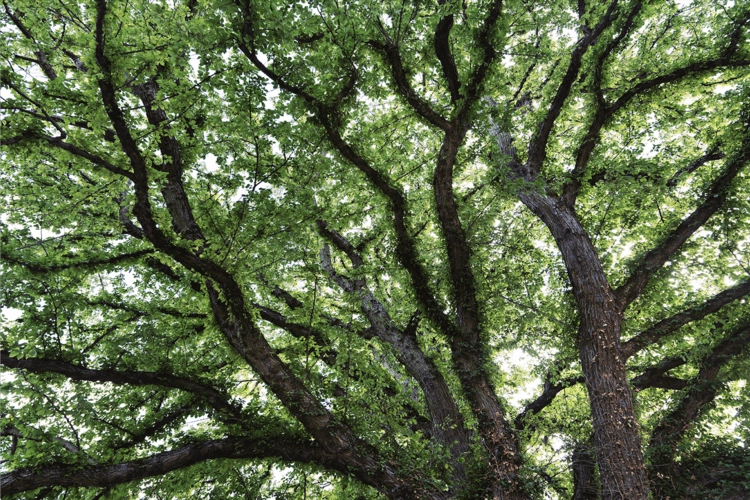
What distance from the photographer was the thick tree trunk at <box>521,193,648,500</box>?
404cm

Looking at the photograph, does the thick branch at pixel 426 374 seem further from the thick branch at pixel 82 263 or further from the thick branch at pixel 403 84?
the thick branch at pixel 82 263

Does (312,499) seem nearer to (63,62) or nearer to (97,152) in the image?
(97,152)

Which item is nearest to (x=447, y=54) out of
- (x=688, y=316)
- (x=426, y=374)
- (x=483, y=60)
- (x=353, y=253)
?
(x=483, y=60)

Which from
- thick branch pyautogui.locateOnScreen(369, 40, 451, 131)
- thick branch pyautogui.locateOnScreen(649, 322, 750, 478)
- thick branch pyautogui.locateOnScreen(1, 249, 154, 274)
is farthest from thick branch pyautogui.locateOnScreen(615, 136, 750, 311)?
thick branch pyautogui.locateOnScreen(1, 249, 154, 274)

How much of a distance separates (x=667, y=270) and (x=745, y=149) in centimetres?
200

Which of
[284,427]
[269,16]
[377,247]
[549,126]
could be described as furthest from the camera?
[377,247]

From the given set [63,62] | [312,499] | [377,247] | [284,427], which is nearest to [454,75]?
[377,247]

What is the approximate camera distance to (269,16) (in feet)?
11.8

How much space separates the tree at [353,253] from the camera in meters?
4.08

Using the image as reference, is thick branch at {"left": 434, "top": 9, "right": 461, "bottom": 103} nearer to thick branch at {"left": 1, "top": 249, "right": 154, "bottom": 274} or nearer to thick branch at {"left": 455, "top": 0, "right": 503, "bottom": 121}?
thick branch at {"left": 455, "top": 0, "right": 503, "bottom": 121}

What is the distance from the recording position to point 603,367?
183 inches

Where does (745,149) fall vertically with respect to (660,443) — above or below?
above

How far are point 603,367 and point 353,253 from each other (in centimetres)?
467

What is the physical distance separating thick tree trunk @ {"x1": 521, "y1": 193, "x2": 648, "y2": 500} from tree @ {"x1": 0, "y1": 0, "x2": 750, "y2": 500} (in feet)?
0.10
